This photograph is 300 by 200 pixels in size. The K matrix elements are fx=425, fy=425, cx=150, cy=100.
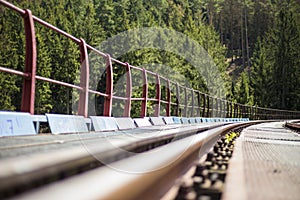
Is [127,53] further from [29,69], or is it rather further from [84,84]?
[29,69]

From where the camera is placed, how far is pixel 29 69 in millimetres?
3475

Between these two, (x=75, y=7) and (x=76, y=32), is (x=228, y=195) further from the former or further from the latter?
(x=75, y=7)

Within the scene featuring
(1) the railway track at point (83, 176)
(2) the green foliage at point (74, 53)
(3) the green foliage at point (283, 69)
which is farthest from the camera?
(3) the green foliage at point (283, 69)

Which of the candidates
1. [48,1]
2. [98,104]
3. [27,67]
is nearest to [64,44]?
[98,104]

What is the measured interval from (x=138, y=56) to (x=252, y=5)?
65.5m

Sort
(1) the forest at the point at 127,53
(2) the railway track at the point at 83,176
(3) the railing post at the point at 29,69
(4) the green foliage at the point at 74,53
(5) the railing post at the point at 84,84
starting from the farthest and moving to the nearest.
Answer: (1) the forest at the point at 127,53 → (4) the green foliage at the point at 74,53 → (5) the railing post at the point at 84,84 → (3) the railing post at the point at 29,69 → (2) the railway track at the point at 83,176

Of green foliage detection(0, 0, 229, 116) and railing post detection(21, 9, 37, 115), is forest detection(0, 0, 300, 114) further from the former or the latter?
railing post detection(21, 9, 37, 115)

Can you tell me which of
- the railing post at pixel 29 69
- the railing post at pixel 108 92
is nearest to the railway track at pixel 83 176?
the railing post at pixel 29 69

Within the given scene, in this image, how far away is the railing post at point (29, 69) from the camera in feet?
11.3

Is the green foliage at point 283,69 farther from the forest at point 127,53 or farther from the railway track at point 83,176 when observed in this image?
the railway track at point 83,176

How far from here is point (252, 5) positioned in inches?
4291

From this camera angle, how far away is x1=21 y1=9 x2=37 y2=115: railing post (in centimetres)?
344

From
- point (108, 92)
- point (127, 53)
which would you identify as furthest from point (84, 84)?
point (127, 53)

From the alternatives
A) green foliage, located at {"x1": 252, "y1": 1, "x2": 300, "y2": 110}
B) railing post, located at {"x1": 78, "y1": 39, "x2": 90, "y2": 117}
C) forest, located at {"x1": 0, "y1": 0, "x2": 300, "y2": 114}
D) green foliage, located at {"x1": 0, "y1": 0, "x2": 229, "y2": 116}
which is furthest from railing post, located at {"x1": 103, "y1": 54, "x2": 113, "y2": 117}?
green foliage, located at {"x1": 252, "y1": 1, "x2": 300, "y2": 110}
